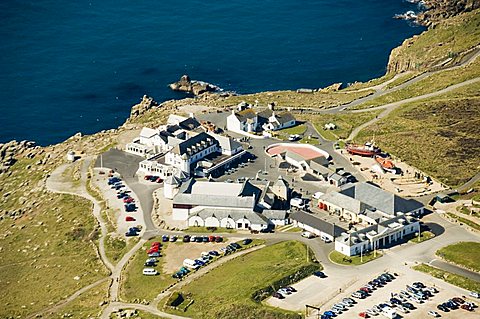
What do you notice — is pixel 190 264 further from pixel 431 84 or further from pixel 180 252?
pixel 431 84

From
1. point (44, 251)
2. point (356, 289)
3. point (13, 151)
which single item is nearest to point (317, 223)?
point (356, 289)

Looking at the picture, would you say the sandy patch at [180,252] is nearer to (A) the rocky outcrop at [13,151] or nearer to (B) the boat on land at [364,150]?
(B) the boat on land at [364,150]

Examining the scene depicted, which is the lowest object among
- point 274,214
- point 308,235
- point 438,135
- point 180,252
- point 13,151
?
point 13,151

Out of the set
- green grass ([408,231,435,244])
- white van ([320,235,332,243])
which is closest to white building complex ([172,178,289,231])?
white van ([320,235,332,243])

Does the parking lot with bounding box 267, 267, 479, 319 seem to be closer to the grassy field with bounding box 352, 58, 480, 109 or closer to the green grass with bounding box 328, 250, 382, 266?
the green grass with bounding box 328, 250, 382, 266

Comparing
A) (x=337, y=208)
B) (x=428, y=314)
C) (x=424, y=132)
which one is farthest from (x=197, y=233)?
(x=424, y=132)

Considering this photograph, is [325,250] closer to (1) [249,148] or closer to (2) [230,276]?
(2) [230,276]

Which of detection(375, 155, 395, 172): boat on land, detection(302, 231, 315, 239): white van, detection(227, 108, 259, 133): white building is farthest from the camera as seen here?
detection(227, 108, 259, 133): white building
